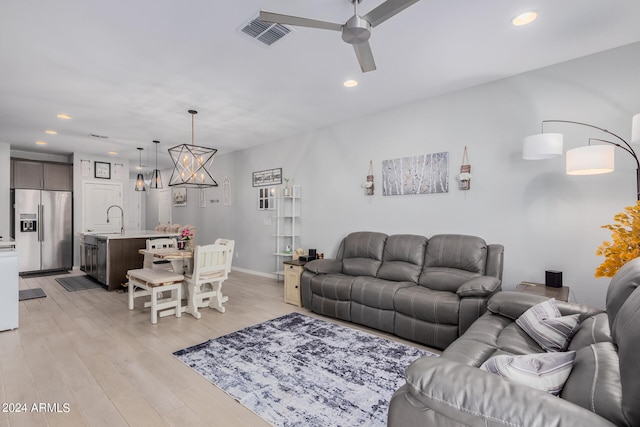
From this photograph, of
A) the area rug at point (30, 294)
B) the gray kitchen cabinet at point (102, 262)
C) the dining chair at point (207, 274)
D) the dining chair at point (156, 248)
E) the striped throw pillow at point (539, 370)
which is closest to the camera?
the striped throw pillow at point (539, 370)

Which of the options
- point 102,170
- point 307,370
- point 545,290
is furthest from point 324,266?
point 102,170

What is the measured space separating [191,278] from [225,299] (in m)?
0.63

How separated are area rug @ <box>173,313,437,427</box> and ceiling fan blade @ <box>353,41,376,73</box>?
2.38 m

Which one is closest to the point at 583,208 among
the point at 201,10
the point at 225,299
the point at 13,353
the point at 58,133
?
the point at 201,10

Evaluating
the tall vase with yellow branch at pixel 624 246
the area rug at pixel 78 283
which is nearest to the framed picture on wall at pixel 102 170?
the area rug at pixel 78 283

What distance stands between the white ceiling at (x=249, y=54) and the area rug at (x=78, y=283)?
279 centimetres

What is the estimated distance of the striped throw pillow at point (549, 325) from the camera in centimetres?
185

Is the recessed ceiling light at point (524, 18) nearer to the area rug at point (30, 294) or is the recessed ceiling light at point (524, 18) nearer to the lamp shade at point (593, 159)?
the lamp shade at point (593, 159)

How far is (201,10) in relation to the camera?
2236mm

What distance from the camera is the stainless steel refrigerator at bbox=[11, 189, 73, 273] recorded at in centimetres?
638

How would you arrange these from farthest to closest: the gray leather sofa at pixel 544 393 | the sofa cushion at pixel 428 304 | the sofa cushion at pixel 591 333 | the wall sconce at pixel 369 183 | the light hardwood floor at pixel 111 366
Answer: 1. the wall sconce at pixel 369 183
2. the sofa cushion at pixel 428 304
3. the light hardwood floor at pixel 111 366
4. the sofa cushion at pixel 591 333
5. the gray leather sofa at pixel 544 393

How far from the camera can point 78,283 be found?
18.5 ft

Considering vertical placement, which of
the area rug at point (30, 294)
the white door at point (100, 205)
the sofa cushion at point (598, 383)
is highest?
the white door at point (100, 205)

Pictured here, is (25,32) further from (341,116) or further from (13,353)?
(341,116)
